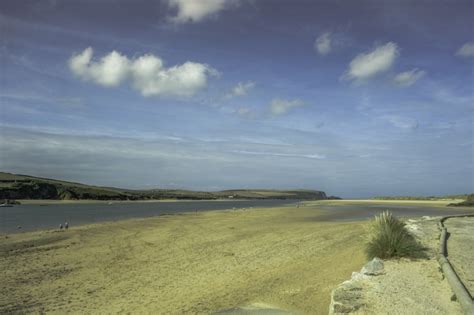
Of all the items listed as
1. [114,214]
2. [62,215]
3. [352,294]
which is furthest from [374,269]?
[62,215]

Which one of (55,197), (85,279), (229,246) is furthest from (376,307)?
(55,197)

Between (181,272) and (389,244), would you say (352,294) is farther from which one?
(181,272)

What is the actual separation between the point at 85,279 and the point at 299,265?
6.87 metres

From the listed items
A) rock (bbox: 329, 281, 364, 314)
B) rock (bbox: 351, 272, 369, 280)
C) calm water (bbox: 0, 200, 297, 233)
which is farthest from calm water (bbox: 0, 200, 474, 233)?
rock (bbox: 329, 281, 364, 314)

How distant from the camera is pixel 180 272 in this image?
43.3 feet

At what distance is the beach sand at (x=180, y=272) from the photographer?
978 centimetres

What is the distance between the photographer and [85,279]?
12.6 meters

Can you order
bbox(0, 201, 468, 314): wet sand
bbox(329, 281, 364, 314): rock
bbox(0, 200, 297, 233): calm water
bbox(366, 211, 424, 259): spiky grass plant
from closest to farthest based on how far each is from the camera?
bbox(329, 281, 364, 314): rock → bbox(0, 201, 468, 314): wet sand → bbox(366, 211, 424, 259): spiky grass plant → bbox(0, 200, 297, 233): calm water

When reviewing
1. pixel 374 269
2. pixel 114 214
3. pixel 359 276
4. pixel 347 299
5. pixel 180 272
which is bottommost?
pixel 114 214

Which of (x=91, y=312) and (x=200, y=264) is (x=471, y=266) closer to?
(x=200, y=264)

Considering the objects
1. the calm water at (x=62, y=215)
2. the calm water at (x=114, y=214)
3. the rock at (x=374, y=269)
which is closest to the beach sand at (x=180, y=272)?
the rock at (x=374, y=269)

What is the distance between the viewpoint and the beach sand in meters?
9.78

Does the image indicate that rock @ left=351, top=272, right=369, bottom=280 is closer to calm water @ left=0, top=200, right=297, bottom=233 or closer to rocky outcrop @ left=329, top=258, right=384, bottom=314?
rocky outcrop @ left=329, top=258, right=384, bottom=314

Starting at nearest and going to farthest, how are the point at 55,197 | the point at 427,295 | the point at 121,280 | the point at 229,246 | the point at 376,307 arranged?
1. the point at 376,307
2. the point at 427,295
3. the point at 121,280
4. the point at 229,246
5. the point at 55,197
